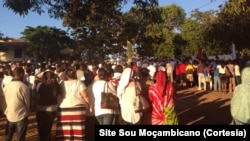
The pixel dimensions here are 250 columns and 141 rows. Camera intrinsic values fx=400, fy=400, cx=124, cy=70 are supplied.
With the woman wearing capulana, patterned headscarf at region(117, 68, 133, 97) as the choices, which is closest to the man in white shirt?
patterned headscarf at region(117, 68, 133, 97)

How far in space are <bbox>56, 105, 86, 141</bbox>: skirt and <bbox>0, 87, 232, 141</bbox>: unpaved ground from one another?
2.13 metres

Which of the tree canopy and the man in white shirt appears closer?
the man in white shirt

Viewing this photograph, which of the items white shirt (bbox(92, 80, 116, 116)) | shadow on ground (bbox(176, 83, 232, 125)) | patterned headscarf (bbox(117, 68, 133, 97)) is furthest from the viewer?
shadow on ground (bbox(176, 83, 232, 125))

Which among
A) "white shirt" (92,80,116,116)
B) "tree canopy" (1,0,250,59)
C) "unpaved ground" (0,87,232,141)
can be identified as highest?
"tree canopy" (1,0,250,59)

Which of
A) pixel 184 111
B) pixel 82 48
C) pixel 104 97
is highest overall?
pixel 82 48

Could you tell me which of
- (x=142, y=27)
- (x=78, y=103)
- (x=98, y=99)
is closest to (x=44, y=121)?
(x=78, y=103)

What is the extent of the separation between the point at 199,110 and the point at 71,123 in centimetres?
725

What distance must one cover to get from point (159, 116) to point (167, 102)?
0.92 feet

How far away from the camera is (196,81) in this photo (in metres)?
22.8

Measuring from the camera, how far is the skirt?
298 inches

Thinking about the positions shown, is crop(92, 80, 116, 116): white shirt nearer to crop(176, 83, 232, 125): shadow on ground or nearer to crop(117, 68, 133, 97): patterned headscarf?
crop(117, 68, 133, 97): patterned headscarf

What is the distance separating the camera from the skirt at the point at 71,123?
757 cm

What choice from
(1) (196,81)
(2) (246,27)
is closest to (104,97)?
(1) (196,81)

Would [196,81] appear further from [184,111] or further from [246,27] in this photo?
[184,111]
